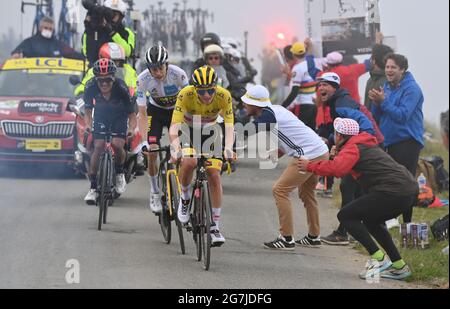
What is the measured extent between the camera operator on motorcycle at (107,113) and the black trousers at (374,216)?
3.97 meters

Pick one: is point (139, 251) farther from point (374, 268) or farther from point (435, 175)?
point (435, 175)

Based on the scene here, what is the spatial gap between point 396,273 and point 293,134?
206cm

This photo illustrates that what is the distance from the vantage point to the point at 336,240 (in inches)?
490

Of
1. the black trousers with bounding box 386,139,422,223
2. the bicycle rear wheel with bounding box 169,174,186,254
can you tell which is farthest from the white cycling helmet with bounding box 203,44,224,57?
the bicycle rear wheel with bounding box 169,174,186,254

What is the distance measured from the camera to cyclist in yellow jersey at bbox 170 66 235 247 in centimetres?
1085

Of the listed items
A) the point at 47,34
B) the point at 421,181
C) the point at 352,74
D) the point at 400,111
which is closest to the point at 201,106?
the point at 400,111

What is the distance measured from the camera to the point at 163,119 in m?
12.7

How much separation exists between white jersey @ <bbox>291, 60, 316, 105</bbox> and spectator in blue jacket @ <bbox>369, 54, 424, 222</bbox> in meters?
4.38

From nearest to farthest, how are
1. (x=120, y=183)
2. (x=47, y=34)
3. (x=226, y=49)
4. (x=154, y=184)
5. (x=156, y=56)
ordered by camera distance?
(x=156, y=56), (x=154, y=184), (x=120, y=183), (x=226, y=49), (x=47, y=34)

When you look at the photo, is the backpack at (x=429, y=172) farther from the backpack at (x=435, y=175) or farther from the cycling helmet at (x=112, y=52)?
the cycling helmet at (x=112, y=52)

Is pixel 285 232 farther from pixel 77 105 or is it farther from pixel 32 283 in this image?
pixel 77 105

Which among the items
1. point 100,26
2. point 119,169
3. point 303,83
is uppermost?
point 100,26

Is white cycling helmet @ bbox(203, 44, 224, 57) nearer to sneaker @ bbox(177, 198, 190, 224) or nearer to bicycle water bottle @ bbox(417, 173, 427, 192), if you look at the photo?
bicycle water bottle @ bbox(417, 173, 427, 192)
